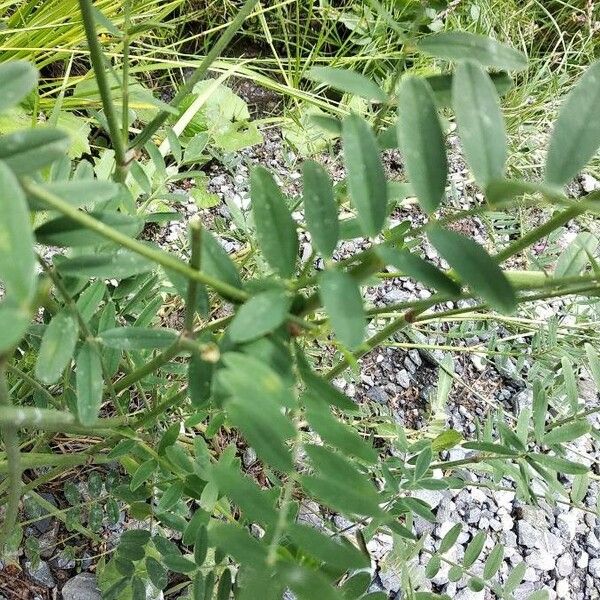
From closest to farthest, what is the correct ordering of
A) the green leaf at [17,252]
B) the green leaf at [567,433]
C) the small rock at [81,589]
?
the green leaf at [17,252]
the green leaf at [567,433]
the small rock at [81,589]

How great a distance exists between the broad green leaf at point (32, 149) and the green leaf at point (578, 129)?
248 mm

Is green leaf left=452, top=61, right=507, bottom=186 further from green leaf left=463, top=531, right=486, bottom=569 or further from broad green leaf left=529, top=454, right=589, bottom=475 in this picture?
green leaf left=463, top=531, right=486, bottom=569

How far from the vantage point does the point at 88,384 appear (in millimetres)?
495

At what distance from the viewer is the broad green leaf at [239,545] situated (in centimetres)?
36

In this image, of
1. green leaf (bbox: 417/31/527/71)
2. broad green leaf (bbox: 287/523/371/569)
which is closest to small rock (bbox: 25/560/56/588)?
broad green leaf (bbox: 287/523/371/569)

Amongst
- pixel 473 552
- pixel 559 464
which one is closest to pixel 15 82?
pixel 559 464

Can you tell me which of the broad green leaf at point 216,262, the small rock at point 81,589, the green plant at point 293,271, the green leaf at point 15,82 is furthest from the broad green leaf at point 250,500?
the small rock at point 81,589

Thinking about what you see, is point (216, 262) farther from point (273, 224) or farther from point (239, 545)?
point (239, 545)

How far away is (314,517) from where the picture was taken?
3.71 ft

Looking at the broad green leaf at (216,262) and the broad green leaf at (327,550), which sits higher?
the broad green leaf at (216,262)

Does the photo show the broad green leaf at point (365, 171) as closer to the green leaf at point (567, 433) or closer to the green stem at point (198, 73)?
the green stem at point (198, 73)

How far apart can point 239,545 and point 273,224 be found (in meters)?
0.17

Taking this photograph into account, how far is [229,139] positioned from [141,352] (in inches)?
33.2

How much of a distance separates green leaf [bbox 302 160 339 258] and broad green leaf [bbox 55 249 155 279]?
0.35 ft
